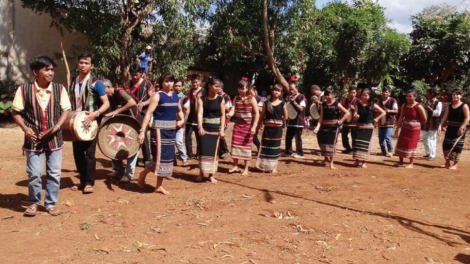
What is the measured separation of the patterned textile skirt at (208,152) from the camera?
20.8ft

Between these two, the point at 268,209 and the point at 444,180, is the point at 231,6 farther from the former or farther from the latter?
the point at 268,209

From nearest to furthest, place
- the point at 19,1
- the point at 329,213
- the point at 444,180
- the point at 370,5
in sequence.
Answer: the point at 329,213
the point at 444,180
the point at 19,1
the point at 370,5

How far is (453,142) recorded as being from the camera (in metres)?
8.30

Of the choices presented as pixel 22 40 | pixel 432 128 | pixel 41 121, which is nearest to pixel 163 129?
pixel 41 121

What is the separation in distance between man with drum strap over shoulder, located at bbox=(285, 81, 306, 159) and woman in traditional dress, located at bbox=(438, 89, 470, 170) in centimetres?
296

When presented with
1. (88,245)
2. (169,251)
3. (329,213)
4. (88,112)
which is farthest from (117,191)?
(329,213)

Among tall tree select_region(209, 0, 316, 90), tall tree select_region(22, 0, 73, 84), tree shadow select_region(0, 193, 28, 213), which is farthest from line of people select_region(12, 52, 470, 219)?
tall tree select_region(22, 0, 73, 84)

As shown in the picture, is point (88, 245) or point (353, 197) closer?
point (88, 245)

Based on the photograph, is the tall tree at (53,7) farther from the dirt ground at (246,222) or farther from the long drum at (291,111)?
the long drum at (291,111)

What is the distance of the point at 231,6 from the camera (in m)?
15.5

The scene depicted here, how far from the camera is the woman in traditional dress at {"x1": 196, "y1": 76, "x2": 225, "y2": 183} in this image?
633cm

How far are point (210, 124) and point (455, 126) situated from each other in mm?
5305

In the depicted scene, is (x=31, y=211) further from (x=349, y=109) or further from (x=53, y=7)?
(x=53, y=7)

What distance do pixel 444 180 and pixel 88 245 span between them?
20.0 ft
